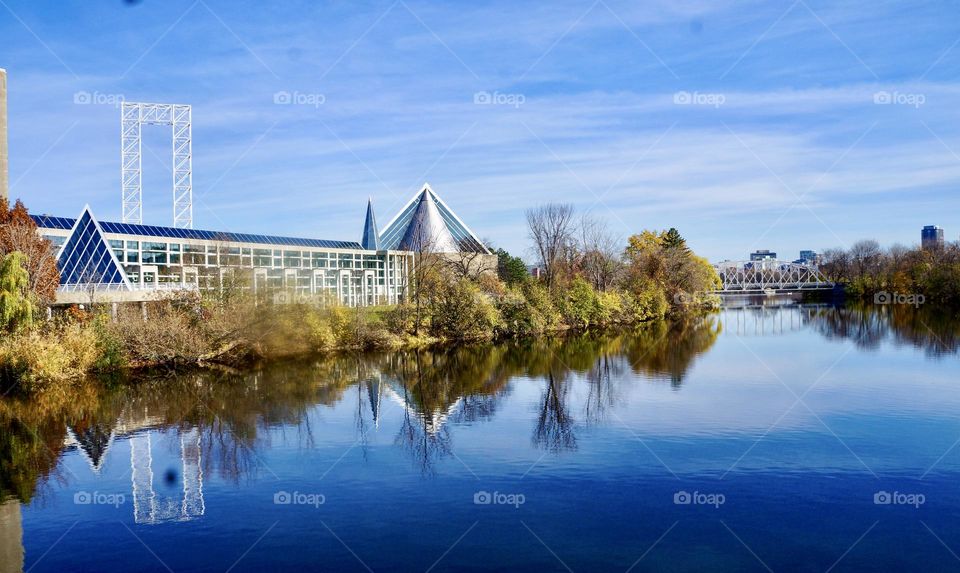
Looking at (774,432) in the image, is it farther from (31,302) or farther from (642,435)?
(31,302)

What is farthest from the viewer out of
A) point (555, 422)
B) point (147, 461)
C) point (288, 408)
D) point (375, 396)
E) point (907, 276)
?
point (907, 276)

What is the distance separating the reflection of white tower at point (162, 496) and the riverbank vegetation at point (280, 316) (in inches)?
389

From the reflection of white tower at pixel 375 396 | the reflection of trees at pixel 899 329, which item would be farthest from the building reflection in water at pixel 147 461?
the reflection of trees at pixel 899 329

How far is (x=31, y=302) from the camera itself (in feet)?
81.3

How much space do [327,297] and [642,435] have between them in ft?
72.4

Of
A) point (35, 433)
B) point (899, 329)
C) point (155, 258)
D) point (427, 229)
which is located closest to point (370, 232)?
point (427, 229)

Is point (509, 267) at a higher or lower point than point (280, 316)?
higher

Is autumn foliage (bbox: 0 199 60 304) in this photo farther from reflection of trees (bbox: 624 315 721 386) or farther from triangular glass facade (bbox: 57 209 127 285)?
reflection of trees (bbox: 624 315 721 386)

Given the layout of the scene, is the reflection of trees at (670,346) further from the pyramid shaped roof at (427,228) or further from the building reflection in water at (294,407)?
the pyramid shaped roof at (427,228)

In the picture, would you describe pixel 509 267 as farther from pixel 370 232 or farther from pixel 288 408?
pixel 288 408

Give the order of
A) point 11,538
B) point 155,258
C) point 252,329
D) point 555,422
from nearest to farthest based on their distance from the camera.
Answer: point 11,538 → point 555,422 → point 252,329 → point 155,258

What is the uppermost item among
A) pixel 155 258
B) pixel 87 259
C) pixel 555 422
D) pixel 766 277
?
pixel 155 258

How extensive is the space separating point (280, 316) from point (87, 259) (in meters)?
9.69

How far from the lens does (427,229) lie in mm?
73062
